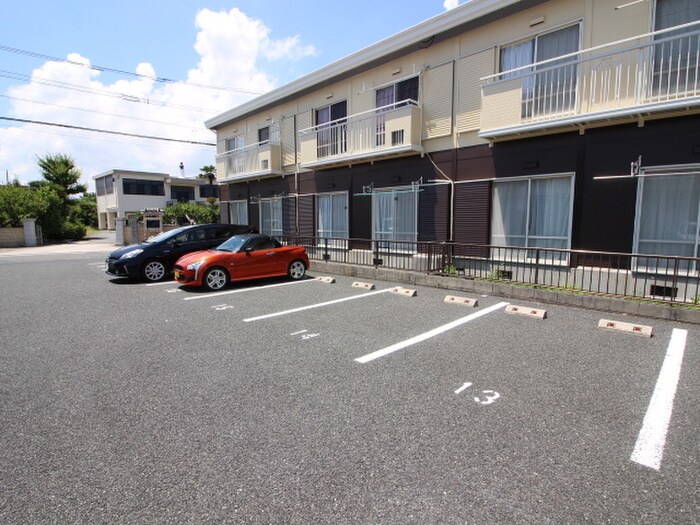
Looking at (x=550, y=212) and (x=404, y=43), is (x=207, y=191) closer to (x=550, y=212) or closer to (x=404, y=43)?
(x=404, y=43)

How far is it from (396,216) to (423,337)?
275 inches

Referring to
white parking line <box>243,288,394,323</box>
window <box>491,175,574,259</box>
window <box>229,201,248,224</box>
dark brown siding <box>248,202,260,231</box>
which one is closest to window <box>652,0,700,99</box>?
window <box>491,175,574,259</box>

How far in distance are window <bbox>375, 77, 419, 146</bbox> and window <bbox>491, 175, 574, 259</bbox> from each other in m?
3.79

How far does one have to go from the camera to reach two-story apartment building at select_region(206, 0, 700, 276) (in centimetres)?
708

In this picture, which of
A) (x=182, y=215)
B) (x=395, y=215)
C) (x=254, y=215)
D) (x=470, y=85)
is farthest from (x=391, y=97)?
(x=182, y=215)

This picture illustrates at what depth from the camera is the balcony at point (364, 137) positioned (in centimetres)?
1058

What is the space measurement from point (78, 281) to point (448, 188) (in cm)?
1008

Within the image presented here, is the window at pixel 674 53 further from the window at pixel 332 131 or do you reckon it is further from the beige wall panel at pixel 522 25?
the window at pixel 332 131

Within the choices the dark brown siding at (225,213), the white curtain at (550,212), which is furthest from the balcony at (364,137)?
the dark brown siding at (225,213)

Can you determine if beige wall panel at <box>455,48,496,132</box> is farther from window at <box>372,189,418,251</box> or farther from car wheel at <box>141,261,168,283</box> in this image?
car wheel at <box>141,261,168,283</box>

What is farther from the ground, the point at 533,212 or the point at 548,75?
the point at 548,75

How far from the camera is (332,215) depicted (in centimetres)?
1372

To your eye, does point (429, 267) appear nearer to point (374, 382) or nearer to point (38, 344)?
point (374, 382)

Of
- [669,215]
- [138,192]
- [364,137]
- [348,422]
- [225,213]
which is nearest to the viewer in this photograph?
[348,422]
